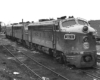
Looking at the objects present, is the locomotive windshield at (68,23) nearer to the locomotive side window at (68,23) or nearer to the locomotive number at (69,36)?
the locomotive side window at (68,23)

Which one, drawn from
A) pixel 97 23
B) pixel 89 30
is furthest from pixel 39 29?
pixel 97 23

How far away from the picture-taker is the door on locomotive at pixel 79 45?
10789 millimetres

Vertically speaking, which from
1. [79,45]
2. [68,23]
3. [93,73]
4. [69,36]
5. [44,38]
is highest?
[68,23]

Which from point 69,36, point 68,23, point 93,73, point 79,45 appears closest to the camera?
point 93,73

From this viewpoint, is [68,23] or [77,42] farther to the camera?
[68,23]

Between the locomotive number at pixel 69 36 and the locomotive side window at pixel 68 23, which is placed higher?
the locomotive side window at pixel 68 23

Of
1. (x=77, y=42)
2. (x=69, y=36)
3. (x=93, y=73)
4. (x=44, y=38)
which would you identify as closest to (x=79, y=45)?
(x=77, y=42)

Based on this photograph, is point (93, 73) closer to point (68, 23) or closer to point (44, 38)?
point (68, 23)

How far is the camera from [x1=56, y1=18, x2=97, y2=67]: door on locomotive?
1079 cm

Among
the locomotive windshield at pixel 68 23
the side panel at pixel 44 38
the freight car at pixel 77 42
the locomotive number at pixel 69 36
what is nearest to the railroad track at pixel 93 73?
the freight car at pixel 77 42

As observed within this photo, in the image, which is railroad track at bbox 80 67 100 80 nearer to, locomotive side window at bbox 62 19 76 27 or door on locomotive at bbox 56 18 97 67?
door on locomotive at bbox 56 18 97 67

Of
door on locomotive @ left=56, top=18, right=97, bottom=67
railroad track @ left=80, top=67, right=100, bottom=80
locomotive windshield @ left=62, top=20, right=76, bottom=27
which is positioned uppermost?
locomotive windshield @ left=62, top=20, right=76, bottom=27

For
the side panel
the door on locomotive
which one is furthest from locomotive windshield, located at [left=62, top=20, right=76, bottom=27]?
the side panel

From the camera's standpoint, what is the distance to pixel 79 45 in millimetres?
10867
